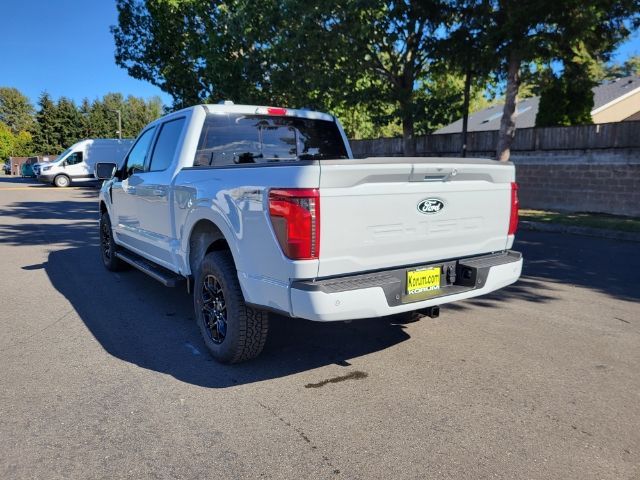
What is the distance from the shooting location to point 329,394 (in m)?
3.47

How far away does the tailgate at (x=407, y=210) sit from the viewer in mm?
3135

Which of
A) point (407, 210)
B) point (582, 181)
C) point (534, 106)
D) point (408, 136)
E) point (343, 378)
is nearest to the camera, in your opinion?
point (407, 210)

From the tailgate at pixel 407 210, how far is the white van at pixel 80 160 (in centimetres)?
2816

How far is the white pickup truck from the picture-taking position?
10.2 ft

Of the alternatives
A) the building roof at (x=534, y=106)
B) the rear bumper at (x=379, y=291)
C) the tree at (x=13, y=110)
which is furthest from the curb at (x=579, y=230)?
the tree at (x=13, y=110)

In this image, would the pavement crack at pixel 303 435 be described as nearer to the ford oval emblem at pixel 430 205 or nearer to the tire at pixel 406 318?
the ford oval emblem at pixel 430 205

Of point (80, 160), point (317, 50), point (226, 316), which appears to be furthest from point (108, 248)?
point (80, 160)

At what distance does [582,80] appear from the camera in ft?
46.7

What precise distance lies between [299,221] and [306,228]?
0.20 ft

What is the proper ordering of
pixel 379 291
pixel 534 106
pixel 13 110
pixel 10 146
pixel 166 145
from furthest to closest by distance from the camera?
pixel 13 110 < pixel 10 146 < pixel 534 106 < pixel 166 145 < pixel 379 291

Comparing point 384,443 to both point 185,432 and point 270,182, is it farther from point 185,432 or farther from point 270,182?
point 270,182

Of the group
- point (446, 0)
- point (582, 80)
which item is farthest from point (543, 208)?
point (446, 0)

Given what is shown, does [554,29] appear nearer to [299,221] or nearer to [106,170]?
[106,170]

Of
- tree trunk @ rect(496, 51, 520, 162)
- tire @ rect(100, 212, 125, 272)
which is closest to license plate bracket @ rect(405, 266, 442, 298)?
tire @ rect(100, 212, 125, 272)
